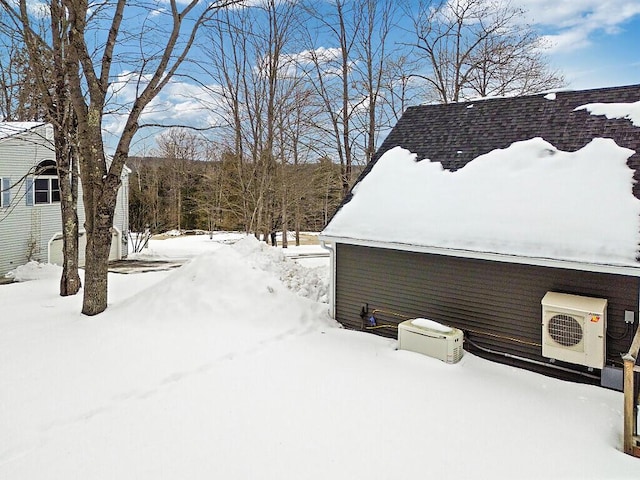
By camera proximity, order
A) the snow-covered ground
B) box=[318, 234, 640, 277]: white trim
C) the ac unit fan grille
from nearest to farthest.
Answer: the snow-covered ground → box=[318, 234, 640, 277]: white trim → the ac unit fan grille

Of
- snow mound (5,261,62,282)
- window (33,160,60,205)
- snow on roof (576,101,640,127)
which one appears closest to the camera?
snow on roof (576,101,640,127)

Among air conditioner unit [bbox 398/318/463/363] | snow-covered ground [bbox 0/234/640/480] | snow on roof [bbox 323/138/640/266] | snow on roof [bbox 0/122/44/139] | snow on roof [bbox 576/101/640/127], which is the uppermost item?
snow on roof [bbox 0/122/44/139]

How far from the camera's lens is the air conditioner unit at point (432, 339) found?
229 inches

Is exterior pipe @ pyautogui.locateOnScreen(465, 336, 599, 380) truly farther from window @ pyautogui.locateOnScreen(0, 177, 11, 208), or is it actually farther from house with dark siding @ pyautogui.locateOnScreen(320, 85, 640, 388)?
window @ pyautogui.locateOnScreen(0, 177, 11, 208)

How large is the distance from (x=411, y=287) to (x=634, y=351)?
3.16m

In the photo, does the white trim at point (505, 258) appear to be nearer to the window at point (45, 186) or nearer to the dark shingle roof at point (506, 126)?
the dark shingle roof at point (506, 126)

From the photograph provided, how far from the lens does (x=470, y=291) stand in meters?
6.19

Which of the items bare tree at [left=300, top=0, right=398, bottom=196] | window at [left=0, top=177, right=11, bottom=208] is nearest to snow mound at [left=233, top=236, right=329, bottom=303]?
bare tree at [left=300, top=0, right=398, bottom=196]

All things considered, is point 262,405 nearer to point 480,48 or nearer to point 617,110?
point 617,110

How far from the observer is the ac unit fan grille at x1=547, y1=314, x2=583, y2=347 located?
5.02 meters

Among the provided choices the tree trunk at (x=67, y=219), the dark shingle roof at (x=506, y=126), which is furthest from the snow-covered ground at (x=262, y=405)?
the dark shingle roof at (x=506, y=126)

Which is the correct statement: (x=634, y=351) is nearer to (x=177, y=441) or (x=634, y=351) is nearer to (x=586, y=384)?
(x=586, y=384)

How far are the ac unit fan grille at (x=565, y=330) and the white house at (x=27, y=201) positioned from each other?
14581mm

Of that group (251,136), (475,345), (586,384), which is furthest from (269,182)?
(586,384)
